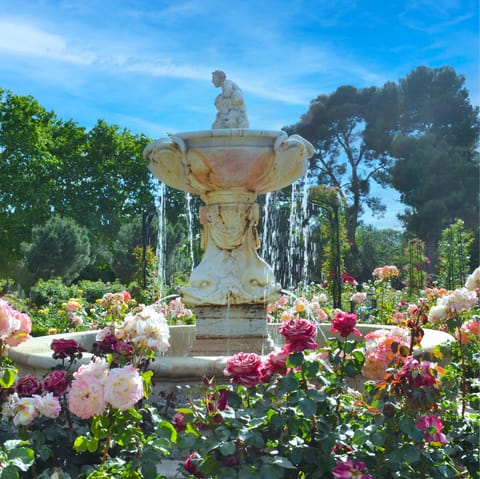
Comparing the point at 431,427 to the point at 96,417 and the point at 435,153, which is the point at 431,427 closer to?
the point at 96,417

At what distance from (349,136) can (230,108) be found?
21530 millimetres

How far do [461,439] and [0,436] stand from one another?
1.58 meters

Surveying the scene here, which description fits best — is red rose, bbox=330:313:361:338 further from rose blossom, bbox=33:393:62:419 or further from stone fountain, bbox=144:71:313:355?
stone fountain, bbox=144:71:313:355

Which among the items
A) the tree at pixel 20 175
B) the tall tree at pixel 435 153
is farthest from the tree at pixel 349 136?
the tree at pixel 20 175

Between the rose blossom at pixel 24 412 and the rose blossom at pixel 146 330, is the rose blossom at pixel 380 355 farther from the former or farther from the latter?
the rose blossom at pixel 24 412

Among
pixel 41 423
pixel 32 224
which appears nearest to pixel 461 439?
pixel 41 423

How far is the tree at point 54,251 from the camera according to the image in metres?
19.3

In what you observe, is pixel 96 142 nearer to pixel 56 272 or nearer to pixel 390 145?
pixel 56 272

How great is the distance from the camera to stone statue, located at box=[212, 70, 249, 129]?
4980 mm

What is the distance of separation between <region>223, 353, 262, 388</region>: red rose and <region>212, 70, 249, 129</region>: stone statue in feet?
11.0

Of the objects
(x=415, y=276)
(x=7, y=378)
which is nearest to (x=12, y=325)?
(x=7, y=378)

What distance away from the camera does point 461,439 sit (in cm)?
209

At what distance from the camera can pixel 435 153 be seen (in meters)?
21.5

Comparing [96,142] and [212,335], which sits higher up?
[96,142]
